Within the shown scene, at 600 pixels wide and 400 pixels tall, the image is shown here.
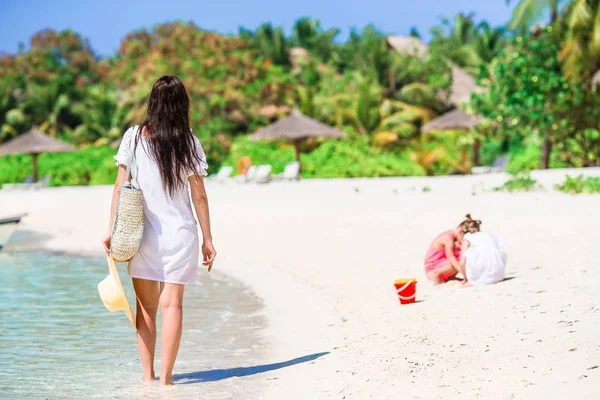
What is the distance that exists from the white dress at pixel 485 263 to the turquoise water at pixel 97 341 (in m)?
1.86

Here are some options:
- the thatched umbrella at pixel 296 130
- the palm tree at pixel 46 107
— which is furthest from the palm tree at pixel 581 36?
the palm tree at pixel 46 107

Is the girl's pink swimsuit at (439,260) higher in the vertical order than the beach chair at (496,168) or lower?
lower

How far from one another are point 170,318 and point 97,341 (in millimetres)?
2405

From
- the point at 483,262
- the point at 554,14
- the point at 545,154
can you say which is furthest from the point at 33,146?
the point at 483,262

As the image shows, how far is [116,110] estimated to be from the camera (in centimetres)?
3906

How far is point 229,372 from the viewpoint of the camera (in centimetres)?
582

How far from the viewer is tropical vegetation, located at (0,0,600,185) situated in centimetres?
2300

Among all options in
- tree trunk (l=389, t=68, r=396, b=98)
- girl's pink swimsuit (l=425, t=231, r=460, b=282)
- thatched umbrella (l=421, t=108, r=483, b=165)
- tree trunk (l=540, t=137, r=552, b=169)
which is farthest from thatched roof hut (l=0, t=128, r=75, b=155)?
girl's pink swimsuit (l=425, t=231, r=460, b=282)

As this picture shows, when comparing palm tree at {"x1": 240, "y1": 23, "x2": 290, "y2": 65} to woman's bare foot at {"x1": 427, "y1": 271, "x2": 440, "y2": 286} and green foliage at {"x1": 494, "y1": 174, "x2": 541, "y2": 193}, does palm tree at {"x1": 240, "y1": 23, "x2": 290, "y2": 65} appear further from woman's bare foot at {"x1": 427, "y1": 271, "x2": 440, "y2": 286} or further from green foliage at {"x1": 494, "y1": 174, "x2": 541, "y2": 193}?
woman's bare foot at {"x1": 427, "y1": 271, "x2": 440, "y2": 286}

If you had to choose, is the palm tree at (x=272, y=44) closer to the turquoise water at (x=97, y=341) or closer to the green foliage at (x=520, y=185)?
the green foliage at (x=520, y=185)

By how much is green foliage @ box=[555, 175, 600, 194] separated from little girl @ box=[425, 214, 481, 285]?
6.51m

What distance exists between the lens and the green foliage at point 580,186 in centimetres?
1395

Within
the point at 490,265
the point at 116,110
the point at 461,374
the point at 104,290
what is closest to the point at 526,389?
the point at 461,374

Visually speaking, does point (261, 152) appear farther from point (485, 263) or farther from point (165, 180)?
point (165, 180)
